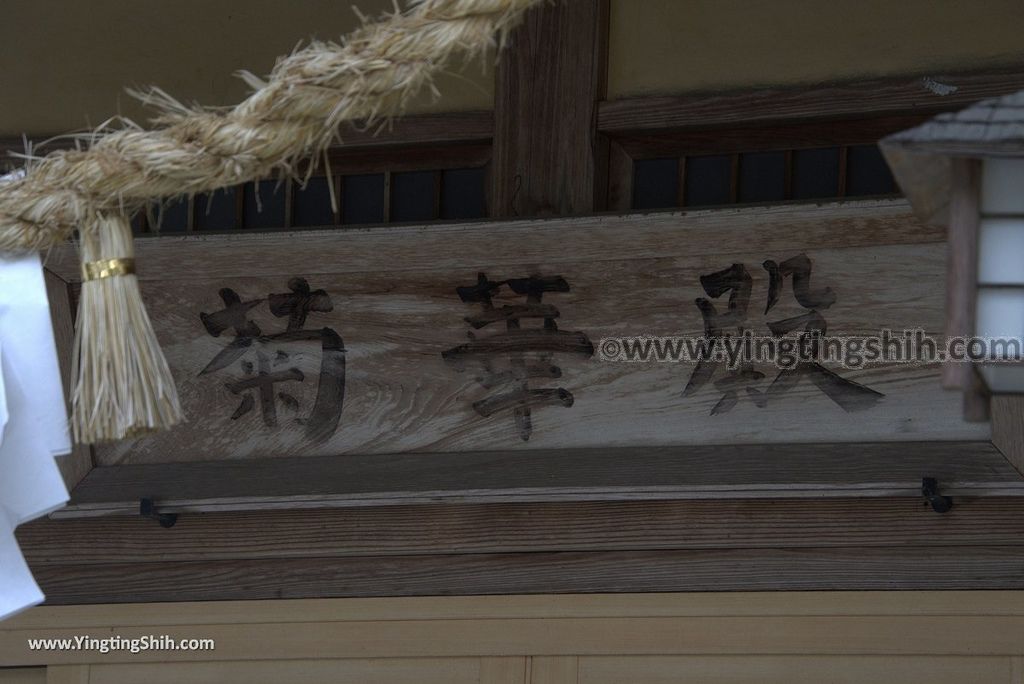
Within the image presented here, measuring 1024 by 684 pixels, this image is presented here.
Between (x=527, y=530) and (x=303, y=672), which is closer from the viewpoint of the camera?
(x=527, y=530)

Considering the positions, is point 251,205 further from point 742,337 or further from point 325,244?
point 742,337

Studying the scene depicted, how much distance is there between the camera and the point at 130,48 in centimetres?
314

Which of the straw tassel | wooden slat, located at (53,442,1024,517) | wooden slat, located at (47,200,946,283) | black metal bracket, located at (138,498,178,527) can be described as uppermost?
wooden slat, located at (47,200,946,283)

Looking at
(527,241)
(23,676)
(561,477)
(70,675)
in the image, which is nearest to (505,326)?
(527,241)

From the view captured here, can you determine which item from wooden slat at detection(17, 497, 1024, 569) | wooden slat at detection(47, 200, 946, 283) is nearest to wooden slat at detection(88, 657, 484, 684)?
wooden slat at detection(17, 497, 1024, 569)

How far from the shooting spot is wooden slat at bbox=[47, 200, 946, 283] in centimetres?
239

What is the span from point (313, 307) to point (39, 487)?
1019mm

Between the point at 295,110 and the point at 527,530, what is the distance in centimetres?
139

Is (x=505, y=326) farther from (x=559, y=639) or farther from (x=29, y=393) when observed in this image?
(x=29, y=393)

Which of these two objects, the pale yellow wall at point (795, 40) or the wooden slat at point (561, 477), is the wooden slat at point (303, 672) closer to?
the wooden slat at point (561, 477)

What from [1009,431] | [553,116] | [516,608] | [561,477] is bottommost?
[516,608]

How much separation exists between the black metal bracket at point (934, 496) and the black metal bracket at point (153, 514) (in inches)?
60.8

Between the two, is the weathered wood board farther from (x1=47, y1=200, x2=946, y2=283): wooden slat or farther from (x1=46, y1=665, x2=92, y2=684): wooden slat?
(x1=46, y1=665, x2=92, y2=684): wooden slat

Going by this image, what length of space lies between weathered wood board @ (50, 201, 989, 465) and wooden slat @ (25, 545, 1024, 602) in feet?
0.88
